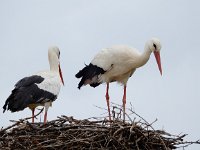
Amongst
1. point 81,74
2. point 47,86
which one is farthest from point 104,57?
point 47,86

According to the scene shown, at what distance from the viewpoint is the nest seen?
9.60m

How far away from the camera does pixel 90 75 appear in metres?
13.5

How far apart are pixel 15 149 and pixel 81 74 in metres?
4.33

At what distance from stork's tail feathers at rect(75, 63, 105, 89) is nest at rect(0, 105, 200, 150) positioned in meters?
3.27

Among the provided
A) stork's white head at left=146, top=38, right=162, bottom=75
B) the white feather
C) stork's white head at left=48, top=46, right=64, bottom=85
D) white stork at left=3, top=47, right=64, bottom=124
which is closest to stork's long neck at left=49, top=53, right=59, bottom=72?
stork's white head at left=48, top=46, right=64, bottom=85

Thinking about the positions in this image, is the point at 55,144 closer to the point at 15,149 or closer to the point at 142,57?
the point at 15,149

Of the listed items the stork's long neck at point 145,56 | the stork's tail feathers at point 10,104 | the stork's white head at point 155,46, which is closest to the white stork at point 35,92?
the stork's tail feathers at point 10,104

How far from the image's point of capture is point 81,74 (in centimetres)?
1375

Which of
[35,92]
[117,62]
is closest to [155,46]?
[117,62]

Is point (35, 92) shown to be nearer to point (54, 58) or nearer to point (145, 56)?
point (54, 58)

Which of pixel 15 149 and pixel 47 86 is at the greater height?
pixel 47 86

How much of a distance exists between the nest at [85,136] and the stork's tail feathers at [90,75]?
327 cm

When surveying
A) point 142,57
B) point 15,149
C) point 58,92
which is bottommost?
point 15,149

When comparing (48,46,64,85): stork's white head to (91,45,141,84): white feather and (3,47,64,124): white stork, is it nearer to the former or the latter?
(3,47,64,124): white stork
